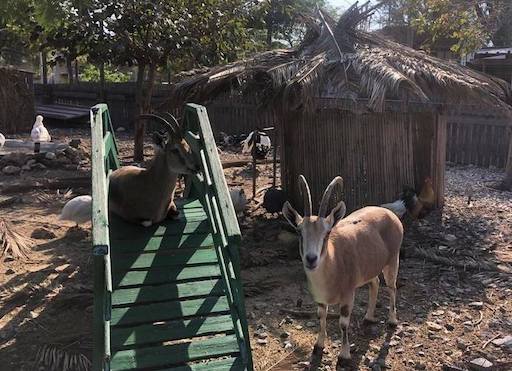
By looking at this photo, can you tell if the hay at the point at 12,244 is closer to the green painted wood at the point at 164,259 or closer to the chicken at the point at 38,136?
the green painted wood at the point at 164,259

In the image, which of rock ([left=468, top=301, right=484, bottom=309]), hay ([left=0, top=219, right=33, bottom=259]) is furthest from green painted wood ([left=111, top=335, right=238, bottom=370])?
hay ([left=0, top=219, right=33, bottom=259])

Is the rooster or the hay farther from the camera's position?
the rooster

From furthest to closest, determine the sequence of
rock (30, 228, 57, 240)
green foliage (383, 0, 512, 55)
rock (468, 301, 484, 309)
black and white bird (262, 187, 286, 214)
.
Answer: green foliage (383, 0, 512, 55), black and white bird (262, 187, 286, 214), rock (30, 228, 57, 240), rock (468, 301, 484, 309)

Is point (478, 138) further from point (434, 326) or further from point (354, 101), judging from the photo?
point (434, 326)

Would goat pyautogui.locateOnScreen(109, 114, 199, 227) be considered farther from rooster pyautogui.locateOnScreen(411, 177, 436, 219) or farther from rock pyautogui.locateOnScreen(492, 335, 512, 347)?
rooster pyautogui.locateOnScreen(411, 177, 436, 219)

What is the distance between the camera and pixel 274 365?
4.86 metres

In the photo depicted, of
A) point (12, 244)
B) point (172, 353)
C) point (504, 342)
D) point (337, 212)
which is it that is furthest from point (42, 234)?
point (504, 342)

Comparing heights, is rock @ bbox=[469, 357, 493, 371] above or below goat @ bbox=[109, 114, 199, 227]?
below

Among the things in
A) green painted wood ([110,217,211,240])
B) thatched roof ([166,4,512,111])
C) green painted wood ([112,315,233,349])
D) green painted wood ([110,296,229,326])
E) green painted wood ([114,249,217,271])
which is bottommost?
green painted wood ([112,315,233,349])

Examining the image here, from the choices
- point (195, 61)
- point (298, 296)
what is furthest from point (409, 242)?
point (195, 61)

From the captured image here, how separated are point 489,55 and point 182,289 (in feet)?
53.2

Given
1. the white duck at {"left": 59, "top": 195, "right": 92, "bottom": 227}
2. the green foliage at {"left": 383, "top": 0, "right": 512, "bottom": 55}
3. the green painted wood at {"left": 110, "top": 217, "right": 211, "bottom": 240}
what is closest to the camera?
the green painted wood at {"left": 110, "top": 217, "right": 211, "bottom": 240}

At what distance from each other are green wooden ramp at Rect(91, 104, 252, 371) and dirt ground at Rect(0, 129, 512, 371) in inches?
30.4

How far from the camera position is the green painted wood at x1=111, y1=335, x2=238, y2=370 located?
157 inches
